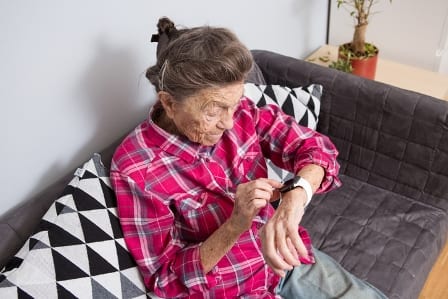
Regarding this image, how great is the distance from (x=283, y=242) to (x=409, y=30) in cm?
158

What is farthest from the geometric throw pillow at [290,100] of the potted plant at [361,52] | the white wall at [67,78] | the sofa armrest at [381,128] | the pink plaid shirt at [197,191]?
A: the potted plant at [361,52]

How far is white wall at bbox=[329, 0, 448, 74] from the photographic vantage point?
1865mm

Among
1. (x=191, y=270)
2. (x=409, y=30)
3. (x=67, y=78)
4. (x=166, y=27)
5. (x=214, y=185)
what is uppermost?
(x=166, y=27)

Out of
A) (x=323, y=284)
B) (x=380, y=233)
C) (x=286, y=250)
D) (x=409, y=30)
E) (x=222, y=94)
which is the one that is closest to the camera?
(x=286, y=250)

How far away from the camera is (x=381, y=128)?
1.43 metres

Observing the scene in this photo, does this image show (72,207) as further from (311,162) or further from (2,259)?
(311,162)

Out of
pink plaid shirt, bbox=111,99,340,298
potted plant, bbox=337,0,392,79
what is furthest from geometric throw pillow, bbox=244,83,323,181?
potted plant, bbox=337,0,392,79

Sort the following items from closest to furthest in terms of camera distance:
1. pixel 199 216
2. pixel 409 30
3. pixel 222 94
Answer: pixel 222 94, pixel 199 216, pixel 409 30

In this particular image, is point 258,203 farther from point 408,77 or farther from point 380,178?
point 408,77

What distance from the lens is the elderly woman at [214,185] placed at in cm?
86

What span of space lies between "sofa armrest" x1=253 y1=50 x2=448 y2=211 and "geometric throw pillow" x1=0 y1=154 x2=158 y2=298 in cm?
88

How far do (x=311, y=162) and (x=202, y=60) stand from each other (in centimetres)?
40

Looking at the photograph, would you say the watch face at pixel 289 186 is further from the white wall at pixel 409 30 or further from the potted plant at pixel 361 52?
the white wall at pixel 409 30

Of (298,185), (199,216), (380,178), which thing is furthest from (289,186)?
(380,178)
